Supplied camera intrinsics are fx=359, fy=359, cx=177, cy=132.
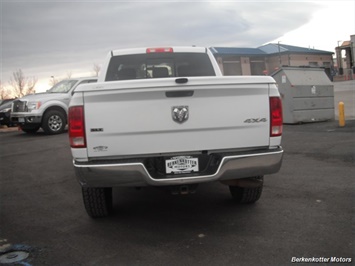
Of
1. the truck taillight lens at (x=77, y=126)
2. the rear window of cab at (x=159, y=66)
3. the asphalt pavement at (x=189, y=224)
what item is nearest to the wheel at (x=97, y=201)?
the asphalt pavement at (x=189, y=224)

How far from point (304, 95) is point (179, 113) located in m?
9.58

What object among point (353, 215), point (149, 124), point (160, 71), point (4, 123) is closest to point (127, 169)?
point (149, 124)

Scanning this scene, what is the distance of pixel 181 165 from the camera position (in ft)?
11.5

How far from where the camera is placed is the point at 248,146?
362 cm

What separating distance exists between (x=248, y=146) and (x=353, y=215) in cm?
154

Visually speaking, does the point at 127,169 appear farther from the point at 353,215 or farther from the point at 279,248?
the point at 353,215

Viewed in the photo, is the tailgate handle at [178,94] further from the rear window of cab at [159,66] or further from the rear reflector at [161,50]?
the rear reflector at [161,50]

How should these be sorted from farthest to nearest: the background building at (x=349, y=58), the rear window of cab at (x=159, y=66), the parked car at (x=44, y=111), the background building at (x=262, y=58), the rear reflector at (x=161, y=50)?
the background building at (x=262, y=58), the background building at (x=349, y=58), the parked car at (x=44, y=111), the rear reflector at (x=161, y=50), the rear window of cab at (x=159, y=66)

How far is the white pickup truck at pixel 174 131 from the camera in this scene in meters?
3.37

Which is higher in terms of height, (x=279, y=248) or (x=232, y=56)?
(x=232, y=56)

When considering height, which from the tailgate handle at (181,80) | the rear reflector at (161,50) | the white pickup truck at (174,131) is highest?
the rear reflector at (161,50)

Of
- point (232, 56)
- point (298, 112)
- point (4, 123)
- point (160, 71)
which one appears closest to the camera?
point (160, 71)

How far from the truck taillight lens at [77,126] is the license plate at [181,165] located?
2.74ft

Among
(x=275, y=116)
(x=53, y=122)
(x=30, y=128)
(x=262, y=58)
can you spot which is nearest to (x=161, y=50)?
(x=275, y=116)
